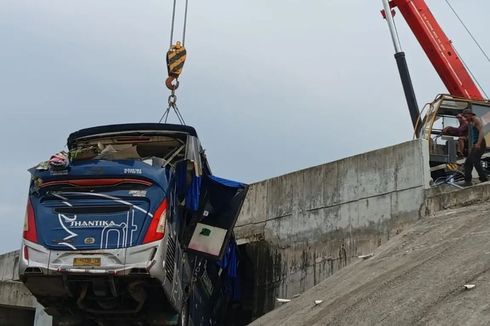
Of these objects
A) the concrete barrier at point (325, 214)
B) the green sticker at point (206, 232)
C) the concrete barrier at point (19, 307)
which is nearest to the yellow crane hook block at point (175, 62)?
the concrete barrier at point (325, 214)

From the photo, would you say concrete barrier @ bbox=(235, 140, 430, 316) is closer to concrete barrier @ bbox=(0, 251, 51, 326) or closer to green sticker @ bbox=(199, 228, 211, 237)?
green sticker @ bbox=(199, 228, 211, 237)

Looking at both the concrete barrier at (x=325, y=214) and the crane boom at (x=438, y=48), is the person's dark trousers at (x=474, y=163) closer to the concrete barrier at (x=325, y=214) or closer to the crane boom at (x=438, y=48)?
the concrete barrier at (x=325, y=214)

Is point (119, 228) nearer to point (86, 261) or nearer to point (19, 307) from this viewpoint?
point (86, 261)

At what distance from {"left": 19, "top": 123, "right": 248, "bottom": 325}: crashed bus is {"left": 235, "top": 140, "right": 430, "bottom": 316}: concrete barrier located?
3.04 m

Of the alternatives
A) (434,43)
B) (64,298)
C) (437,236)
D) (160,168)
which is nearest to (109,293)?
(64,298)

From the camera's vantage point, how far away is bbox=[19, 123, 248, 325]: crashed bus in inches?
381

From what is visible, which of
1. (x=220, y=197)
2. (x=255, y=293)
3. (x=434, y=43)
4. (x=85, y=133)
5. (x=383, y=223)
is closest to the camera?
(x=85, y=133)

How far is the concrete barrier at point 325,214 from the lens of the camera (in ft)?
41.4

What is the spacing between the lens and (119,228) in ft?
32.1

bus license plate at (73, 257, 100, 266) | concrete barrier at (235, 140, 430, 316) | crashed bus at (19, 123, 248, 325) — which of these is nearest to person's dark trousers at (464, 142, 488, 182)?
concrete barrier at (235, 140, 430, 316)

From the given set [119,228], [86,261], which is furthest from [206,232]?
[86,261]

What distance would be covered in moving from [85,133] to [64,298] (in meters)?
2.43

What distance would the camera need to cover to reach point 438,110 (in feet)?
46.5

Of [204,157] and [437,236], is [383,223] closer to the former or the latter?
[437,236]
